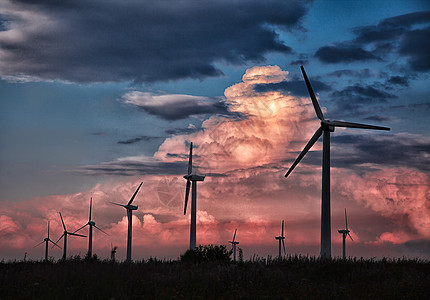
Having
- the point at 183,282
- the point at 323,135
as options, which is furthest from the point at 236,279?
the point at 323,135

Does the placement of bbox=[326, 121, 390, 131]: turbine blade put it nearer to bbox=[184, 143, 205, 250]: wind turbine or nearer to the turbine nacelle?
bbox=[184, 143, 205, 250]: wind turbine

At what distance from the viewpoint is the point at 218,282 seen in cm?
2755

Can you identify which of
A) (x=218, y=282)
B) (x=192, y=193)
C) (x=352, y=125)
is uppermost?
(x=352, y=125)

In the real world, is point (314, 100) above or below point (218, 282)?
above

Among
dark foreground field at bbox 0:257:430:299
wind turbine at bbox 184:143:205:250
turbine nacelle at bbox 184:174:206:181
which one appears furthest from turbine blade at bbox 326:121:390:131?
turbine nacelle at bbox 184:174:206:181

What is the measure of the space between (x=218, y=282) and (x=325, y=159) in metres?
23.1

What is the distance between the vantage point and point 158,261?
→ 4147cm

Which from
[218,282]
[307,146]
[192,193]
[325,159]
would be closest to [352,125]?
[307,146]

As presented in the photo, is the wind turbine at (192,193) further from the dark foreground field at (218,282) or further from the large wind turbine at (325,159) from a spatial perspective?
the dark foreground field at (218,282)

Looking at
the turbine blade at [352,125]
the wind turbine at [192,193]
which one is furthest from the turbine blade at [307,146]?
the wind turbine at [192,193]

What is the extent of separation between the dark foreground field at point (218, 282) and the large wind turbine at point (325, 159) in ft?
27.1

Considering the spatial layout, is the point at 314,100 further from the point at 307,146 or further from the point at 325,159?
the point at 325,159

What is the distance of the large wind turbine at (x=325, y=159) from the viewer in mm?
44922

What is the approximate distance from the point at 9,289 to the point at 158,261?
57.6 ft
